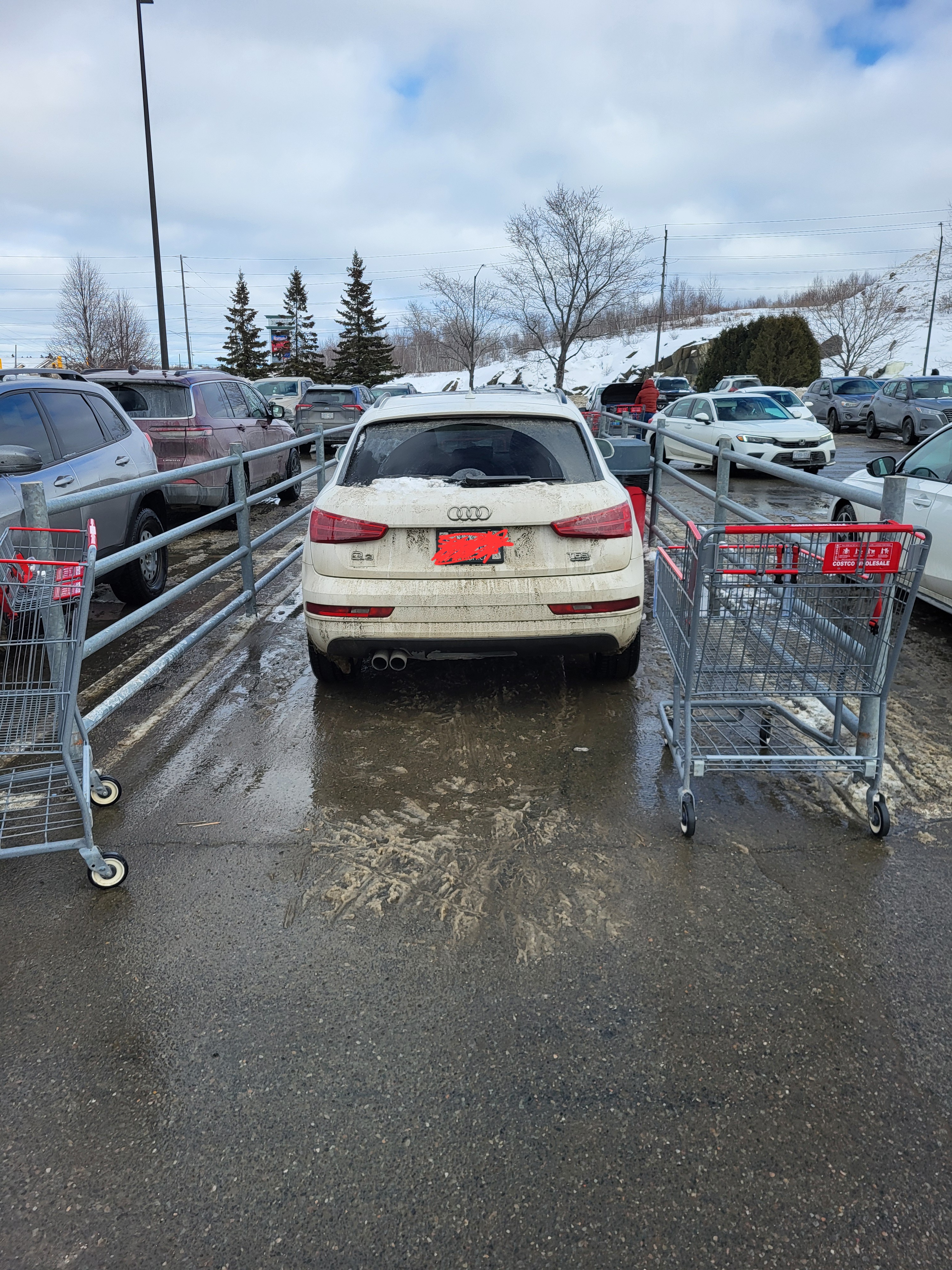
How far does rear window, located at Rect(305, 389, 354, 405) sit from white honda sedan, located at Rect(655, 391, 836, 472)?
7.39m

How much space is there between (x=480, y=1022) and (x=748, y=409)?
17.6m

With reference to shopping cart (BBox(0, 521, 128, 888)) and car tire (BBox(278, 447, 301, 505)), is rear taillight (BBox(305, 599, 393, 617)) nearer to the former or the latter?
shopping cart (BBox(0, 521, 128, 888))

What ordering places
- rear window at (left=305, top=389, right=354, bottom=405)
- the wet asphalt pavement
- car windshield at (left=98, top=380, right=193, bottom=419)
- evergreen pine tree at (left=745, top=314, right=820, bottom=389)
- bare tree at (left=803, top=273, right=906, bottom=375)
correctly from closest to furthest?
the wet asphalt pavement → car windshield at (left=98, top=380, right=193, bottom=419) → rear window at (left=305, top=389, right=354, bottom=405) → evergreen pine tree at (left=745, top=314, right=820, bottom=389) → bare tree at (left=803, top=273, right=906, bottom=375)

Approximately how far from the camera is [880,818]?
3451 mm

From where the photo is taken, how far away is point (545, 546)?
4336 mm

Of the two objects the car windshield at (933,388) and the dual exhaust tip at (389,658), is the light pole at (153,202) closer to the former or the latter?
the dual exhaust tip at (389,658)

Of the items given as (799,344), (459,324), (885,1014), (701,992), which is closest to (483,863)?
(701,992)

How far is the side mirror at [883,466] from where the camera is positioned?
5391 mm

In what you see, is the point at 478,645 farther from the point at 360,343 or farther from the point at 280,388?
the point at 360,343

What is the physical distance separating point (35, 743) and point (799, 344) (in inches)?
1929

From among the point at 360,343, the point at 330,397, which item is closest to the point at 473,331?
the point at 360,343

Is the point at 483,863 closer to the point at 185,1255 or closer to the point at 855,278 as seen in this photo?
the point at 185,1255

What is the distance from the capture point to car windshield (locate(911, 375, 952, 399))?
24.0 metres

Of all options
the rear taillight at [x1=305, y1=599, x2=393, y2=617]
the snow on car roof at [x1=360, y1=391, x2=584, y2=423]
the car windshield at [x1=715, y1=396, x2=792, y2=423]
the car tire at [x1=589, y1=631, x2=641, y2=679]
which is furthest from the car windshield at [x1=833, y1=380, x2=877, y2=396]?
the rear taillight at [x1=305, y1=599, x2=393, y2=617]
